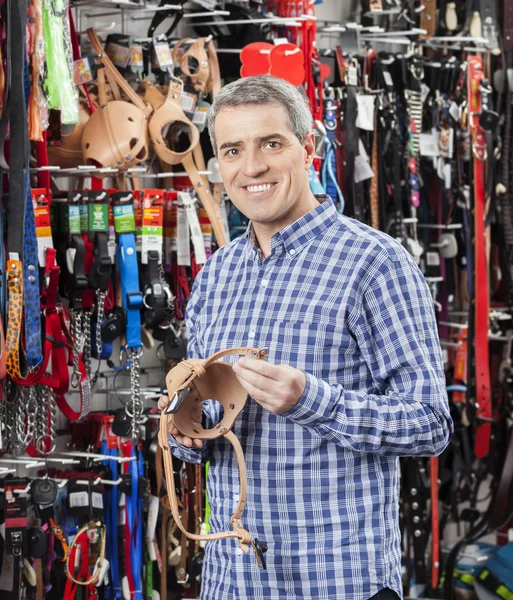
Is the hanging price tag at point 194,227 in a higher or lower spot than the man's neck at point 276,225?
lower

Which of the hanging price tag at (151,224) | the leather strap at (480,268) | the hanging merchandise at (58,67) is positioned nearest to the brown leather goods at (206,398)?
the hanging merchandise at (58,67)

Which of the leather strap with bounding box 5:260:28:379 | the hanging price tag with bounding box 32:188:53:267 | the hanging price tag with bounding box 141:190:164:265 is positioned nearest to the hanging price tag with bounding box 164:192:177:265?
the hanging price tag with bounding box 141:190:164:265

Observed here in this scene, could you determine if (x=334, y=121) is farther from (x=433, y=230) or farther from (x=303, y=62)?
(x=433, y=230)

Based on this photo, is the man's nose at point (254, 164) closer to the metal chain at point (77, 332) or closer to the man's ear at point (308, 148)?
the man's ear at point (308, 148)

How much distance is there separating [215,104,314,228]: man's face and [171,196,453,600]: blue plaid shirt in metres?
0.07

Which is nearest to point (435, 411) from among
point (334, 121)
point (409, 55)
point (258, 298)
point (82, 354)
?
point (258, 298)

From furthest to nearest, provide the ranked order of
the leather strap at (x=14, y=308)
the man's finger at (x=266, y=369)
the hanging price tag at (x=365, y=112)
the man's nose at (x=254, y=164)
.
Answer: the hanging price tag at (x=365, y=112)
the leather strap at (x=14, y=308)
the man's nose at (x=254, y=164)
the man's finger at (x=266, y=369)

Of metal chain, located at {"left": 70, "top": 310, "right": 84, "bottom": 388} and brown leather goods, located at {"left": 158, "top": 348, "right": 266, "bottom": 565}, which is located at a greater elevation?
brown leather goods, located at {"left": 158, "top": 348, "right": 266, "bottom": 565}

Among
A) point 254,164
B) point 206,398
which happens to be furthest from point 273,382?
point 254,164

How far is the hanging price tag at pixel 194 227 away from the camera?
4.08 meters

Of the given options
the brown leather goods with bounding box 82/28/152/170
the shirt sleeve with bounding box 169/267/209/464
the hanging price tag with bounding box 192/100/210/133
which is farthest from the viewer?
the hanging price tag with bounding box 192/100/210/133

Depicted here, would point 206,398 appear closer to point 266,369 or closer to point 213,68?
point 266,369

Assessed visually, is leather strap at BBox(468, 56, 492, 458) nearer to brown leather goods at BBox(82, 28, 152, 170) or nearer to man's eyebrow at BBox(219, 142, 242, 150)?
brown leather goods at BBox(82, 28, 152, 170)

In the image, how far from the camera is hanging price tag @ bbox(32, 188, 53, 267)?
3.47m
